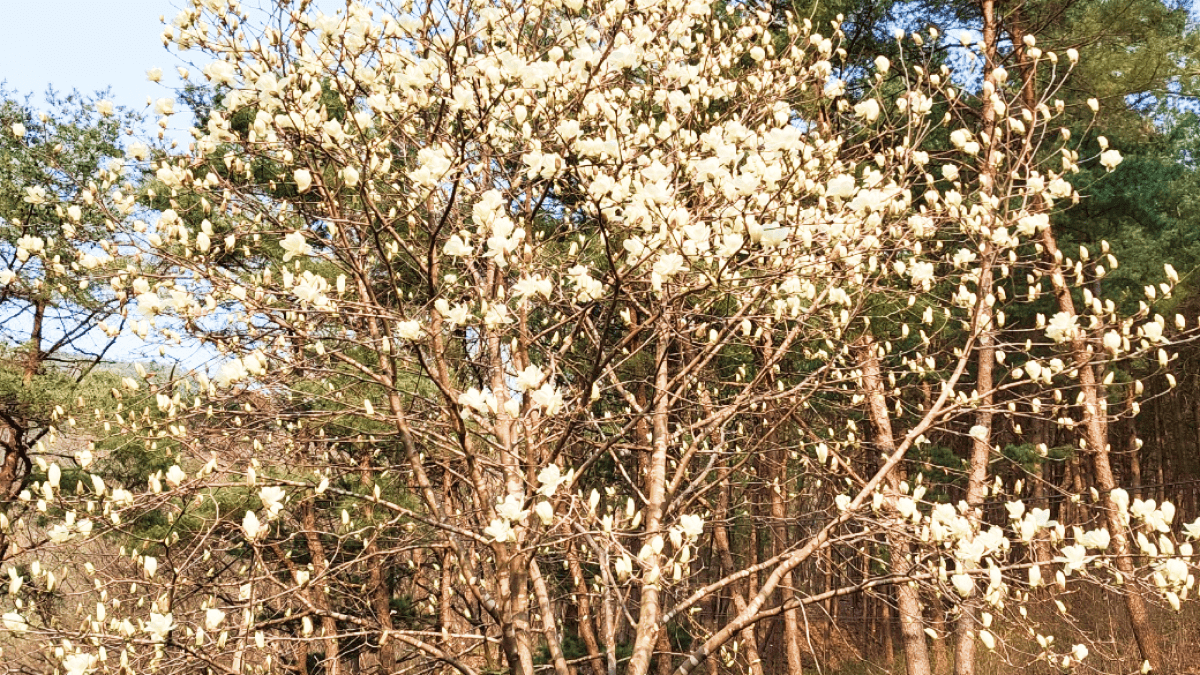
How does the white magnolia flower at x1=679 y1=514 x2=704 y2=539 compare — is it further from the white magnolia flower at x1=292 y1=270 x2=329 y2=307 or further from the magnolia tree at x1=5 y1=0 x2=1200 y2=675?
the white magnolia flower at x1=292 y1=270 x2=329 y2=307

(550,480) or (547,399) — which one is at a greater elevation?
(547,399)

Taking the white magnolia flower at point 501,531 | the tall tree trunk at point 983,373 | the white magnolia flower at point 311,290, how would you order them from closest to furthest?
the white magnolia flower at point 501,531 < the white magnolia flower at point 311,290 < the tall tree trunk at point 983,373

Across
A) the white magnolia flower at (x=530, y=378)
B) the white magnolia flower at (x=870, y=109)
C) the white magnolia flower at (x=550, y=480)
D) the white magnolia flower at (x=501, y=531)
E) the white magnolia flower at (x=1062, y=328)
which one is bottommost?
the white magnolia flower at (x=501, y=531)

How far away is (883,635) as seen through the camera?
1399 centimetres

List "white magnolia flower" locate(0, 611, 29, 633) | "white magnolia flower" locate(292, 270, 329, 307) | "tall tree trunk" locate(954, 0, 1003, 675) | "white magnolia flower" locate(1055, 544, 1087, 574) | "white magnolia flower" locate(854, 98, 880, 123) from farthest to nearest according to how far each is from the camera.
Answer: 1. "tall tree trunk" locate(954, 0, 1003, 675)
2. "white magnolia flower" locate(854, 98, 880, 123)
3. "white magnolia flower" locate(292, 270, 329, 307)
4. "white magnolia flower" locate(1055, 544, 1087, 574)
5. "white magnolia flower" locate(0, 611, 29, 633)

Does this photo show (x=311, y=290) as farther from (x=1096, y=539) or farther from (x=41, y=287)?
(x=41, y=287)

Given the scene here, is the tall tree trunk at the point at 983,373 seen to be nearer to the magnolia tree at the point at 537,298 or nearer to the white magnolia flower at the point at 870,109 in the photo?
the magnolia tree at the point at 537,298

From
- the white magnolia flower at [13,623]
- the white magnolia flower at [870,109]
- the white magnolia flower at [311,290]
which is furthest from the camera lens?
the white magnolia flower at [870,109]

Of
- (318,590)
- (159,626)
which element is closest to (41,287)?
(318,590)

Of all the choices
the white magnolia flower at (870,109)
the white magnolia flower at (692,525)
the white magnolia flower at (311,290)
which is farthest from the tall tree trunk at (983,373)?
the white magnolia flower at (311,290)

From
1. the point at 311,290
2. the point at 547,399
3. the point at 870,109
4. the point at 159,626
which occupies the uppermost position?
the point at 870,109

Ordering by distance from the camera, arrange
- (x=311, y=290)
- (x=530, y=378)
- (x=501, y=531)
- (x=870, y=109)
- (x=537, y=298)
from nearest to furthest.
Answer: (x=530, y=378), (x=501, y=531), (x=311, y=290), (x=537, y=298), (x=870, y=109)

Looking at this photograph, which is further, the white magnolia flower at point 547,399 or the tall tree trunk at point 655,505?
the tall tree trunk at point 655,505

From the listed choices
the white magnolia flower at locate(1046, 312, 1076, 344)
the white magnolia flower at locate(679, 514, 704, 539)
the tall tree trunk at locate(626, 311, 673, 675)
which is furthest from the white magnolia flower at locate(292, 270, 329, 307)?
the white magnolia flower at locate(1046, 312, 1076, 344)
